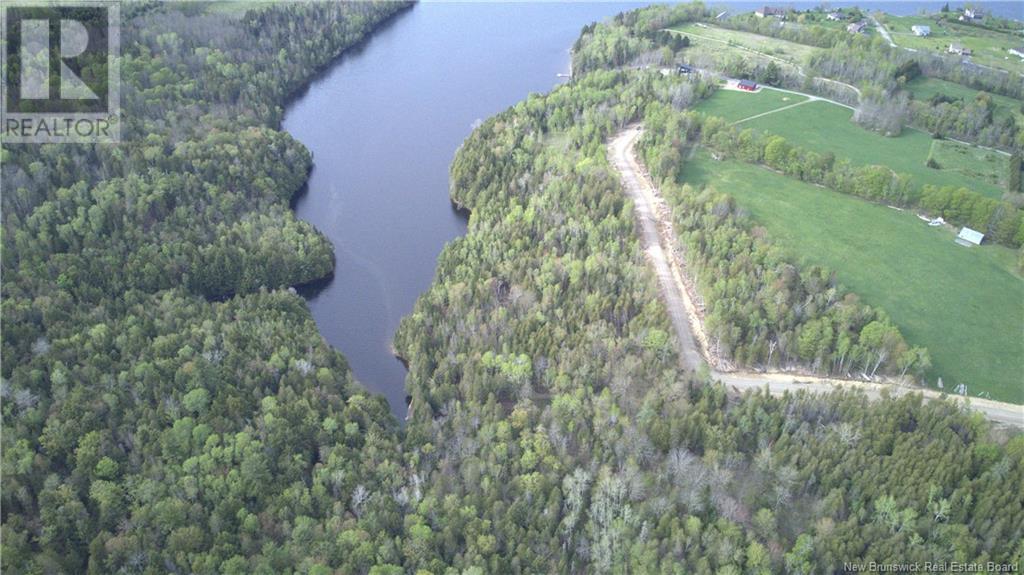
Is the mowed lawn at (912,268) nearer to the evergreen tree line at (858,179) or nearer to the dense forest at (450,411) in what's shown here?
the evergreen tree line at (858,179)

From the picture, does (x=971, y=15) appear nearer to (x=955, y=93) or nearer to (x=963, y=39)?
(x=963, y=39)

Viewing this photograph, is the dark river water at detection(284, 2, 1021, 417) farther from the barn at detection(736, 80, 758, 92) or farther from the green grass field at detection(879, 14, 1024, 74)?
the barn at detection(736, 80, 758, 92)

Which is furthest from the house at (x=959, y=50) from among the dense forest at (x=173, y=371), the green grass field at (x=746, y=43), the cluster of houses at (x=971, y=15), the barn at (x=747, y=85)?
the dense forest at (x=173, y=371)

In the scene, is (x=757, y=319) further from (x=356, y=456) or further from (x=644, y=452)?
(x=356, y=456)

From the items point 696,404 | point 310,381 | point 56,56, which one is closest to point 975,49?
point 696,404

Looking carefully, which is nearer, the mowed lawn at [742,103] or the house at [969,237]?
the house at [969,237]

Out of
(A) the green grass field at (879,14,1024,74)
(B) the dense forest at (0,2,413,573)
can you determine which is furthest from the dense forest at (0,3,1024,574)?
(A) the green grass field at (879,14,1024,74)
